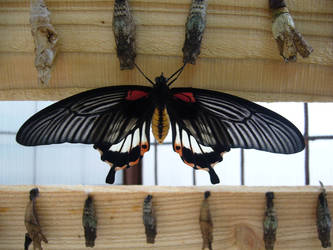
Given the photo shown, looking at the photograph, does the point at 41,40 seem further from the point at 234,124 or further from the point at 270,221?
the point at 270,221

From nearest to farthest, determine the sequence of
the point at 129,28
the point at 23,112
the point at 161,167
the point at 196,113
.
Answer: the point at 129,28, the point at 196,113, the point at 23,112, the point at 161,167

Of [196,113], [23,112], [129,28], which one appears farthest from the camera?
[23,112]

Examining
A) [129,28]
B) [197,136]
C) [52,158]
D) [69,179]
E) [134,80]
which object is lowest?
[69,179]

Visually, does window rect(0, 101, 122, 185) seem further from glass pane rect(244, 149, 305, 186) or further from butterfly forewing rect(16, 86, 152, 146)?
butterfly forewing rect(16, 86, 152, 146)

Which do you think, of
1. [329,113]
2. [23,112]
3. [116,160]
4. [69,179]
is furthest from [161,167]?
[116,160]

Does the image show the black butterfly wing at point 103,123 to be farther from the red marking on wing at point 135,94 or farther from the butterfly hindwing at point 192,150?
the butterfly hindwing at point 192,150

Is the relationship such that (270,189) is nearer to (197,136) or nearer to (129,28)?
(197,136)

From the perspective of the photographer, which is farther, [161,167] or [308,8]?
[161,167]

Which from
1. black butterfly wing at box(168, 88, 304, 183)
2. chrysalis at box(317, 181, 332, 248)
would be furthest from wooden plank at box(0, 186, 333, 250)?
black butterfly wing at box(168, 88, 304, 183)
